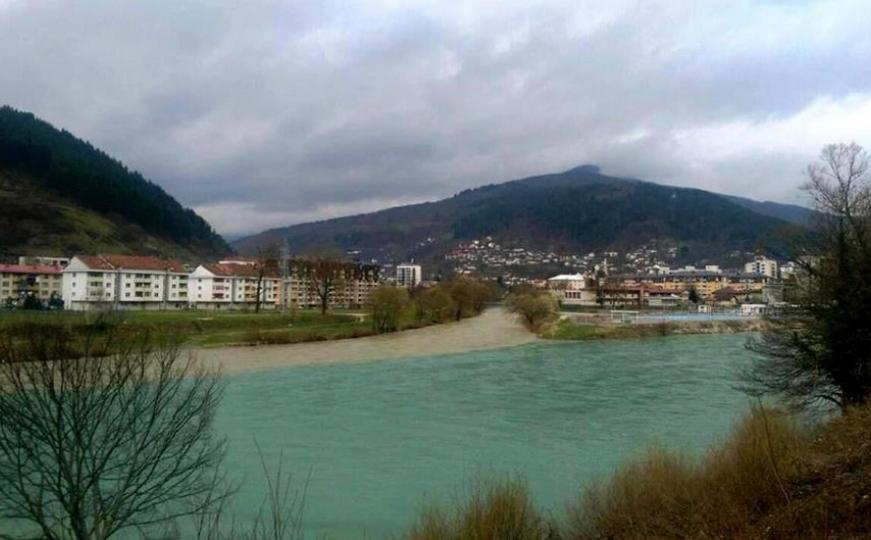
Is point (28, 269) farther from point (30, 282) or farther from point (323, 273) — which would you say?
point (323, 273)

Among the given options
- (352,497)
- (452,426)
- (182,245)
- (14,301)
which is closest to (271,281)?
(14,301)

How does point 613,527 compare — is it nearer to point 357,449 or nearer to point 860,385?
point 860,385

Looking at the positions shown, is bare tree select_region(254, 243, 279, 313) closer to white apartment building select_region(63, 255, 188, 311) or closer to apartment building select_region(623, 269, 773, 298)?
white apartment building select_region(63, 255, 188, 311)

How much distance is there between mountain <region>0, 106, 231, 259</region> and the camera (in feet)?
355

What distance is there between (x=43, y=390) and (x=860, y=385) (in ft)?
49.2

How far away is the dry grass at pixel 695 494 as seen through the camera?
8.30 meters

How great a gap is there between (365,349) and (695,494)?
40064 millimetres

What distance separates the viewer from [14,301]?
2825 inches

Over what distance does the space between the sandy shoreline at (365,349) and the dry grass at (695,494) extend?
80.4 ft

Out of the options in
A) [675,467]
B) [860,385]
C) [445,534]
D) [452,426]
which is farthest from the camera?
[452,426]

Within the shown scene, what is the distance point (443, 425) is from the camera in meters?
20.8

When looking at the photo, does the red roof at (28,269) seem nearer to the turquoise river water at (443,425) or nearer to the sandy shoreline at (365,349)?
the sandy shoreline at (365,349)

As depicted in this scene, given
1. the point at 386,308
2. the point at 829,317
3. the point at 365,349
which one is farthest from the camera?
the point at 386,308

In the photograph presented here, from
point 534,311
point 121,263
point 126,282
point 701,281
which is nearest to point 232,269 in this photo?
point 126,282
